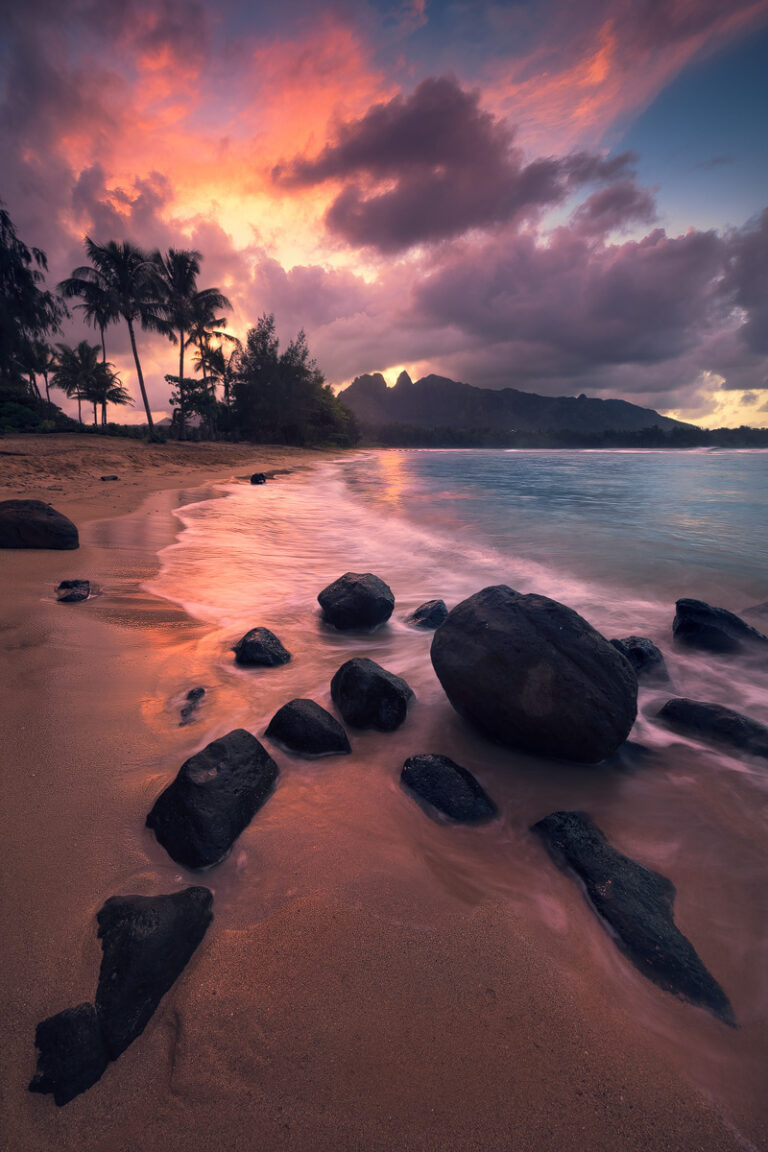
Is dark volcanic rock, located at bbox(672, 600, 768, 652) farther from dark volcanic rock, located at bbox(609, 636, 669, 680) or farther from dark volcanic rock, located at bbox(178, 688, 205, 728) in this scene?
dark volcanic rock, located at bbox(178, 688, 205, 728)

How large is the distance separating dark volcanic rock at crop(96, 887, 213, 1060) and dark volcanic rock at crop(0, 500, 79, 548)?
517cm

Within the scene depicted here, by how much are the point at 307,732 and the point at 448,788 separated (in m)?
0.80

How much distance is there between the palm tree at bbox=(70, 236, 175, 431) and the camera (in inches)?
1062

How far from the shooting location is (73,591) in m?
4.06

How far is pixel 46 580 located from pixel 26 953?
3947mm

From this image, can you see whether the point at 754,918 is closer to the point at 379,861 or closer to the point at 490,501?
the point at 379,861

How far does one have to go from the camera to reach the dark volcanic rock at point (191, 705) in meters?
2.65

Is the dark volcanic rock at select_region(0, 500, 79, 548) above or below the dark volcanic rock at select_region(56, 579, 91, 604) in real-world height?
above

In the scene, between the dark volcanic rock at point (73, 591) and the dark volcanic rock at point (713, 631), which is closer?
the dark volcanic rock at point (73, 591)

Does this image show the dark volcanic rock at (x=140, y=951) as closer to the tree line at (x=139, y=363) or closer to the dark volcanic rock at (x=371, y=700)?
the dark volcanic rock at (x=371, y=700)

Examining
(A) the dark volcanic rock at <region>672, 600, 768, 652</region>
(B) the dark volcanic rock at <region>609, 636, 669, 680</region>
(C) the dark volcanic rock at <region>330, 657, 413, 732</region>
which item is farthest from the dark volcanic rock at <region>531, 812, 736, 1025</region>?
(A) the dark volcanic rock at <region>672, 600, 768, 652</region>

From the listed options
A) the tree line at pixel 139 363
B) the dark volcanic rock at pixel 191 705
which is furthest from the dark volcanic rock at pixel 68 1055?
the tree line at pixel 139 363

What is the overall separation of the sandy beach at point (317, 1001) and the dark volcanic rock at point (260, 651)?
1037 mm

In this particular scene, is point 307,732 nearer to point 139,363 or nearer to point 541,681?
point 541,681
